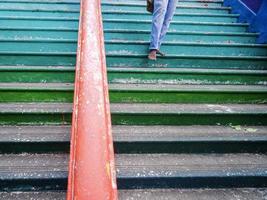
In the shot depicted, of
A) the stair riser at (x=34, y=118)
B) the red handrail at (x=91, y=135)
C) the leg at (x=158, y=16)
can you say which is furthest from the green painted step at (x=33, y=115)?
the leg at (x=158, y=16)

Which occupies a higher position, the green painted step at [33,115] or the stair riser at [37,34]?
the stair riser at [37,34]

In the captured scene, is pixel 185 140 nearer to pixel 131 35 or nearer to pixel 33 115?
pixel 33 115

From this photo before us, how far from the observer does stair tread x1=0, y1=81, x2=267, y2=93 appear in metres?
3.21

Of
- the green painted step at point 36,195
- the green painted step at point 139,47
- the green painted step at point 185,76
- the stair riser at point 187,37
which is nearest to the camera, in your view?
the green painted step at point 36,195

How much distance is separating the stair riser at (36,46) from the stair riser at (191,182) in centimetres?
204

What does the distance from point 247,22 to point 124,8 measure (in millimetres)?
1844

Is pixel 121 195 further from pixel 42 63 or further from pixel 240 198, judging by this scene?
pixel 42 63

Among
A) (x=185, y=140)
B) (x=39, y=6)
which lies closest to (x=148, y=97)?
(x=185, y=140)

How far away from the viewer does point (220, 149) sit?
9.37ft

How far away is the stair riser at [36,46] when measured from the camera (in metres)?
3.90

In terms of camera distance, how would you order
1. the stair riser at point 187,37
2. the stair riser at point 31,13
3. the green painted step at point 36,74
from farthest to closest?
the stair riser at point 31,13 → the stair riser at point 187,37 → the green painted step at point 36,74

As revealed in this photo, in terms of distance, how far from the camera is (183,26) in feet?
15.4

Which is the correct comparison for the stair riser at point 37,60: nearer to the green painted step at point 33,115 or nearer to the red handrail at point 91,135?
the green painted step at point 33,115

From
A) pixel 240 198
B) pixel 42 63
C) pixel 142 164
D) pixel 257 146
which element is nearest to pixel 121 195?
pixel 142 164
